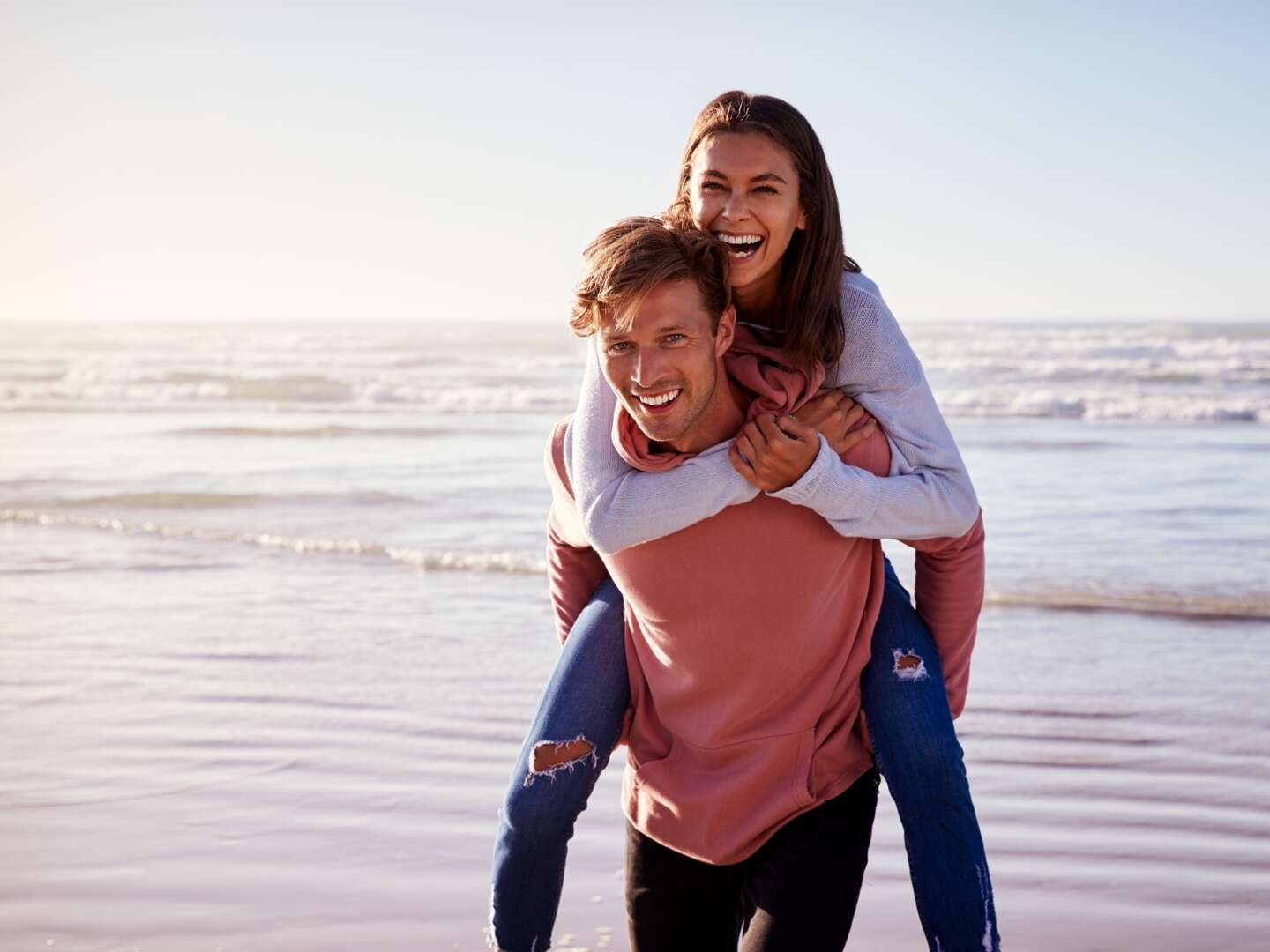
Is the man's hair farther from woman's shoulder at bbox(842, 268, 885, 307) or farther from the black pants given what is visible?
the black pants

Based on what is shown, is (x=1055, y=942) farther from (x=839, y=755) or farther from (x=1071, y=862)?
(x=839, y=755)

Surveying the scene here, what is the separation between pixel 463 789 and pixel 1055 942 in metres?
2.20

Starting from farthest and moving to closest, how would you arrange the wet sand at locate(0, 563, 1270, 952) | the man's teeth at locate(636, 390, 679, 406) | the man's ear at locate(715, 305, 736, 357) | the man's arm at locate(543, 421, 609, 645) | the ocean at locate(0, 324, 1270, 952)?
the ocean at locate(0, 324, 1270, 952) → the wet sand at locate(0, 563, 1270, 952) → the man's arm at locate(543, 421, 609, 645) → the man's ear at locate(715, 305, 736, 357) → the man's teeth at locate(636, 390, 679, 406)

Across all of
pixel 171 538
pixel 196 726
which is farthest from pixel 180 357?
pixel 196 726

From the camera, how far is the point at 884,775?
277 centimetres

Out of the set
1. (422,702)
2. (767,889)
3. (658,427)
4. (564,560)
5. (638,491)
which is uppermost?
(658,427)

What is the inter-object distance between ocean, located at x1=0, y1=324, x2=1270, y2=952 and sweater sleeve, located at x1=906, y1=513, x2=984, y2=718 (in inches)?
52.4

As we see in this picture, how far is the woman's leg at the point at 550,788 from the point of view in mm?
2762

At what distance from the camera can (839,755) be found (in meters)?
2.79

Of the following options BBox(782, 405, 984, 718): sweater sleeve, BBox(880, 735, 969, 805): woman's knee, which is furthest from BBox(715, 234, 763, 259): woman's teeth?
BBox(880, 735, 969, 805): woman's knee

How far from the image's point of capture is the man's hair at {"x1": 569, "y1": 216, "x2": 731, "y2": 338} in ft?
8.71

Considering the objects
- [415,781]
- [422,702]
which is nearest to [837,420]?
[415,781]

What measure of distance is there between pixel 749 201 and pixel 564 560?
0.92m

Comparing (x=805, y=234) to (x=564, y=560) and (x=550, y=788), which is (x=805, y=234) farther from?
(x=550, y=788)
